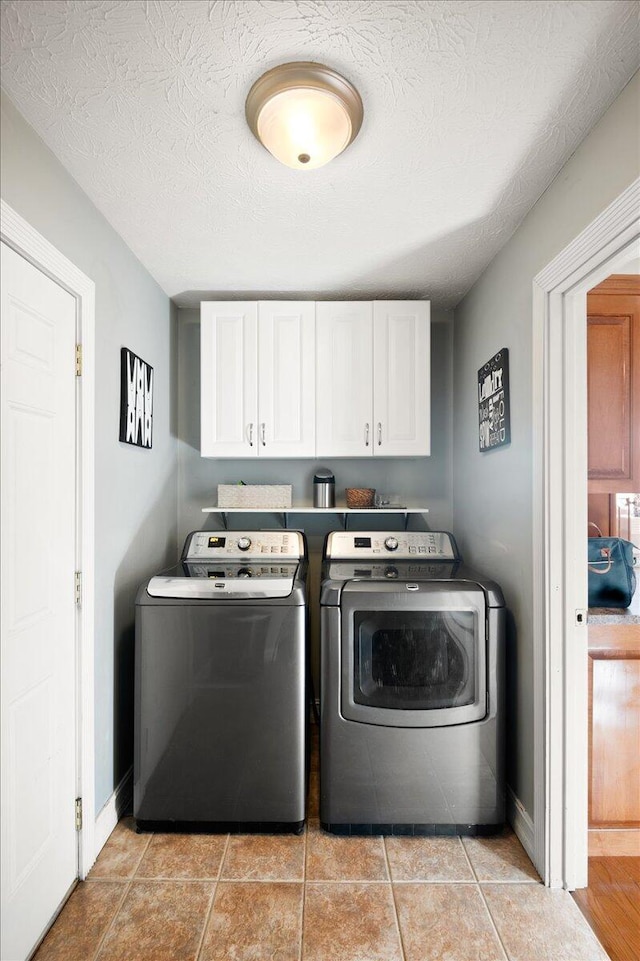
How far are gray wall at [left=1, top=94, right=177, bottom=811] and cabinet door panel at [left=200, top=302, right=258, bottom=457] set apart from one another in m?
0.24

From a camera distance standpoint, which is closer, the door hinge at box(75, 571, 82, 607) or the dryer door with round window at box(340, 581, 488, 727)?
the door hinge at box(75, 571, 82, 607)

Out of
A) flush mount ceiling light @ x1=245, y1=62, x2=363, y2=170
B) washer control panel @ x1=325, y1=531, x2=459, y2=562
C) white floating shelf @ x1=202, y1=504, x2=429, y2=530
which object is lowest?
washer control panel @ x1=325, y1=531, x2=459, y2=562

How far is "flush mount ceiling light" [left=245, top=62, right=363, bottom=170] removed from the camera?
127 centimetres

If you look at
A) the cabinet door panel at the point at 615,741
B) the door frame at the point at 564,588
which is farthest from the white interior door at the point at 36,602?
the cabinet door panel at the point at 615,741

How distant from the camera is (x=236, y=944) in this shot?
1.57 m

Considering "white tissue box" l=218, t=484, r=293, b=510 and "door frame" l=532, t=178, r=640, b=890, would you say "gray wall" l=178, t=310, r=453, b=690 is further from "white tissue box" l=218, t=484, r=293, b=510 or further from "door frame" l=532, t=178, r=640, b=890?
"door frame" l=532, t=178, r=640, b=890

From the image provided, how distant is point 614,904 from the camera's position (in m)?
1.71

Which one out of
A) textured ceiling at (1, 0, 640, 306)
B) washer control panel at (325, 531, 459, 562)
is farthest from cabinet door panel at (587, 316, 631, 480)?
washer control panel at (325, 531, 459, 562)

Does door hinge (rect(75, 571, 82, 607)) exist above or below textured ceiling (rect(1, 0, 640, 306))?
below

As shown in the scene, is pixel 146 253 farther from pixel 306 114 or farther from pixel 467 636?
pixel 467 636

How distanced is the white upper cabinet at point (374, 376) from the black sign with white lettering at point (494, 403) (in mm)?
330

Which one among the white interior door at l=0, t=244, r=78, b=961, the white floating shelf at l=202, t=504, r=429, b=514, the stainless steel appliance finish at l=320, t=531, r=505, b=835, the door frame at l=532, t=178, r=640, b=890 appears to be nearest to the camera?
the white interior door at l=0, t=244, r=78, b=961

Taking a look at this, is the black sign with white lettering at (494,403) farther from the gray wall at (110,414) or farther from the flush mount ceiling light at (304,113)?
the gray wall at (110,414)

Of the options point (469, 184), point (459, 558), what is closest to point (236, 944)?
point (459, 558)
